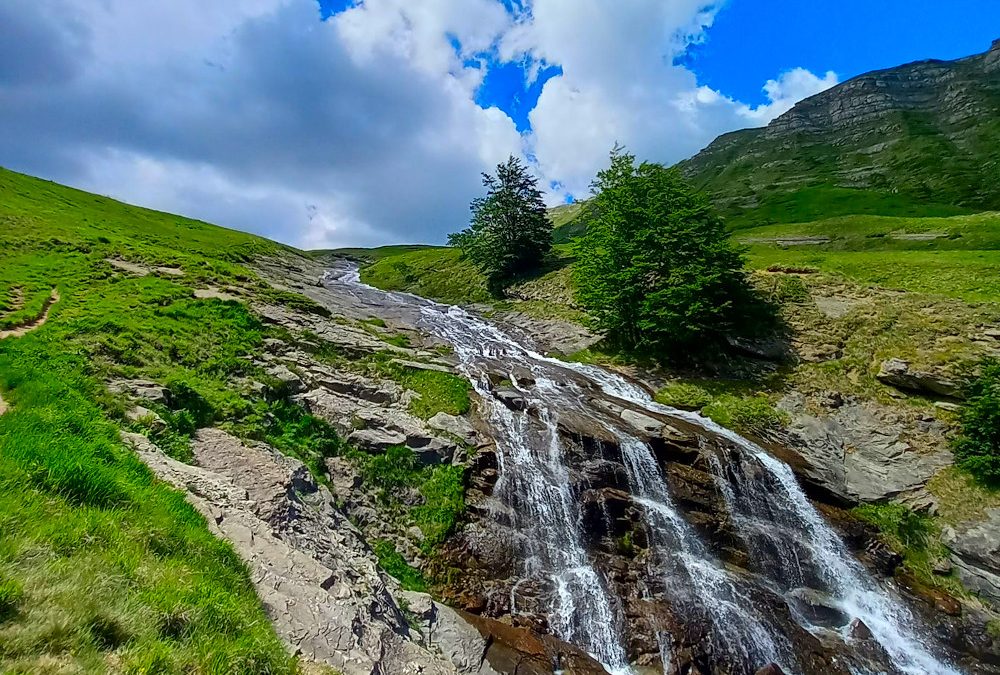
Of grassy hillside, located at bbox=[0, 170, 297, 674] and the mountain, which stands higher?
the mountain

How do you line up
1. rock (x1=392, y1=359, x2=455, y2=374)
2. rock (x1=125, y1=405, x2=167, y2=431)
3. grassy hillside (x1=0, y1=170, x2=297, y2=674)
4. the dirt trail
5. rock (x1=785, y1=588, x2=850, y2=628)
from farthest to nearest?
rock (x1=392, y1=359, x2=455, y2=374)
the dirt trail
rock (x1=785, y1=588, x2=850, y2=628)
rock (x1=125, y1=405, x2=167, y2=431)
grassy hillside (x1=0, y1=170, x2=297, y2=674)

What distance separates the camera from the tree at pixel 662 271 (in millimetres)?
34188

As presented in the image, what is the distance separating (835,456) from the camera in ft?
82.4

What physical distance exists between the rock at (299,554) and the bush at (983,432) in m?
25.2

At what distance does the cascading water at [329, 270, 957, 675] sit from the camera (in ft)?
51.5

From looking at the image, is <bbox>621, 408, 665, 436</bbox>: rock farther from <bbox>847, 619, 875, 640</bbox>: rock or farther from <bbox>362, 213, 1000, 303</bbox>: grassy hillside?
<bbox>362, 213, 1000, 303</bbox>: grassy hillside

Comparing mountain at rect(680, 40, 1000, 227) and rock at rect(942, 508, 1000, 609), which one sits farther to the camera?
mountain at rect(680, 40, 1000, 227)

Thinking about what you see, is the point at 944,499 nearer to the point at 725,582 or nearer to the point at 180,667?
the point at 725,582

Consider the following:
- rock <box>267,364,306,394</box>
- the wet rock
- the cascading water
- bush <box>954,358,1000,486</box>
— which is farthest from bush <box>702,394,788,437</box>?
rock <box>267,364,306,394</box>

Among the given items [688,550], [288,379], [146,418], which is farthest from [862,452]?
[146,418]

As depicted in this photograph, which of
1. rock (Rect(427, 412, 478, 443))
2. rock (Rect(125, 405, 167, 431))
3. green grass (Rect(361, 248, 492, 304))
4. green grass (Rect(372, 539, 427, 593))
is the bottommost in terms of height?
green grass (Rect(372, 539, 427, 593))

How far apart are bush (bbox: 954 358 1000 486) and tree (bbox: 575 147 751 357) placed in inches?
521

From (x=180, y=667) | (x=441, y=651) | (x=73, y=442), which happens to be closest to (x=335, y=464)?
(x=441, y=651)

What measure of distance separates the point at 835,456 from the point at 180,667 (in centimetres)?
2882
